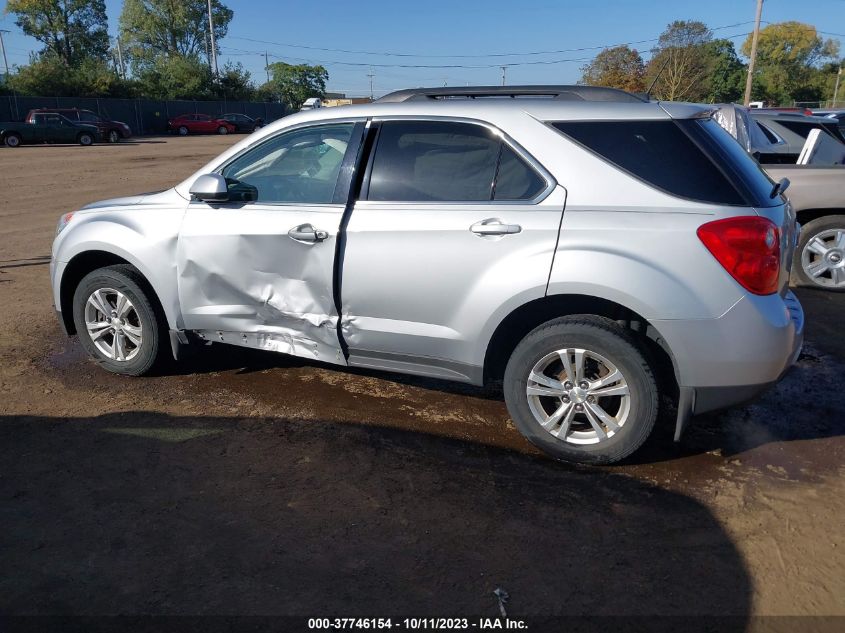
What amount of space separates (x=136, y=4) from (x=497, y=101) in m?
87.5

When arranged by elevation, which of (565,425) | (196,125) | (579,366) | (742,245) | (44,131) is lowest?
(565,425)

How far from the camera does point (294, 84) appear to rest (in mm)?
81438

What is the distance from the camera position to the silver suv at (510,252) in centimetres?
345

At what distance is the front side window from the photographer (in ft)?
14.2

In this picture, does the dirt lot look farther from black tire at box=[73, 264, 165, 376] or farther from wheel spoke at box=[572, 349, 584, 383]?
wheel spoke at box=[572, 349, 584, 383]

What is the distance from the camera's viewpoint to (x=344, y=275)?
411 cm

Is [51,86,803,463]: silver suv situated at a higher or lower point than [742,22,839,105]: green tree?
lower

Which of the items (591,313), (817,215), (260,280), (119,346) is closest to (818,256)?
(817,215)

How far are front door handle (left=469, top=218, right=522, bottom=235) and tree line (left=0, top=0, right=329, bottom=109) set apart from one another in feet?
177

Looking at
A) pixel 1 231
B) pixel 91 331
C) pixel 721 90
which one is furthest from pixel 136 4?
pixel 91 331

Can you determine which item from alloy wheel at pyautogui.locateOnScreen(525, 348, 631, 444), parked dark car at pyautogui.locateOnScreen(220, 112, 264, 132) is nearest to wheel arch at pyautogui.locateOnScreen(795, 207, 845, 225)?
alloy wheel at pyautogui.locateOnScreen(525, 348, 631, 444)

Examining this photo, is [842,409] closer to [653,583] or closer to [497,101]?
[653,583]

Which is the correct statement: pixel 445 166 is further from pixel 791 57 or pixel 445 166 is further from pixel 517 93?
pixel 791 57

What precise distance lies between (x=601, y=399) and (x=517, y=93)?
1.96 m
